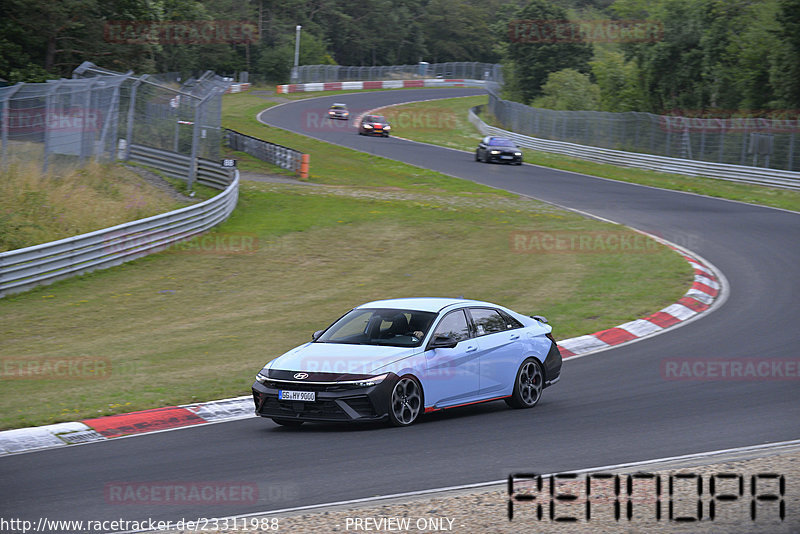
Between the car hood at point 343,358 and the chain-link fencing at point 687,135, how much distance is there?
3393 cm

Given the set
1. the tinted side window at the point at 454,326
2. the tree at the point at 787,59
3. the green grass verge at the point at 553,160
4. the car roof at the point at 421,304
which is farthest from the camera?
the tree at the point at 787,59

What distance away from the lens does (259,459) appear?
28.0 ft

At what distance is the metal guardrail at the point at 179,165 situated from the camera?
2933 cm

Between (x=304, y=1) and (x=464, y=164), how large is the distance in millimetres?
79819

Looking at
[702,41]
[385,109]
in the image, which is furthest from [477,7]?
[702,41]

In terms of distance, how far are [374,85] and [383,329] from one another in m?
95.2

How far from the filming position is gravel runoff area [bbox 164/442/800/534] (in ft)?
20.4

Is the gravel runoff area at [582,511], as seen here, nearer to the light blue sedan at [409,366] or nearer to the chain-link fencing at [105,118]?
the light blue sedan at [409,366]

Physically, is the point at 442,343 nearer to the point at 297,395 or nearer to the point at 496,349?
the point at 496,349

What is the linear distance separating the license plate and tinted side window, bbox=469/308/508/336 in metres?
2.42

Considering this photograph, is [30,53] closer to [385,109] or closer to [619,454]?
A: [385,109]

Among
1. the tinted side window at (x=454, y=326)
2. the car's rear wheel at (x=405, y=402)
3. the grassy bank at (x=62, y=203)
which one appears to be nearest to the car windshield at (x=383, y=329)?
the tinted side window at (x=454, y=326)

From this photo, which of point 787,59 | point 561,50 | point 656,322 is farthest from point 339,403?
point 561,50

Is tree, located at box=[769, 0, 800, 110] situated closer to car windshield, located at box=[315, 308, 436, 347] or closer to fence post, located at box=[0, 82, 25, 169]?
fence post, located at box=[0, 82, 25, 169]
